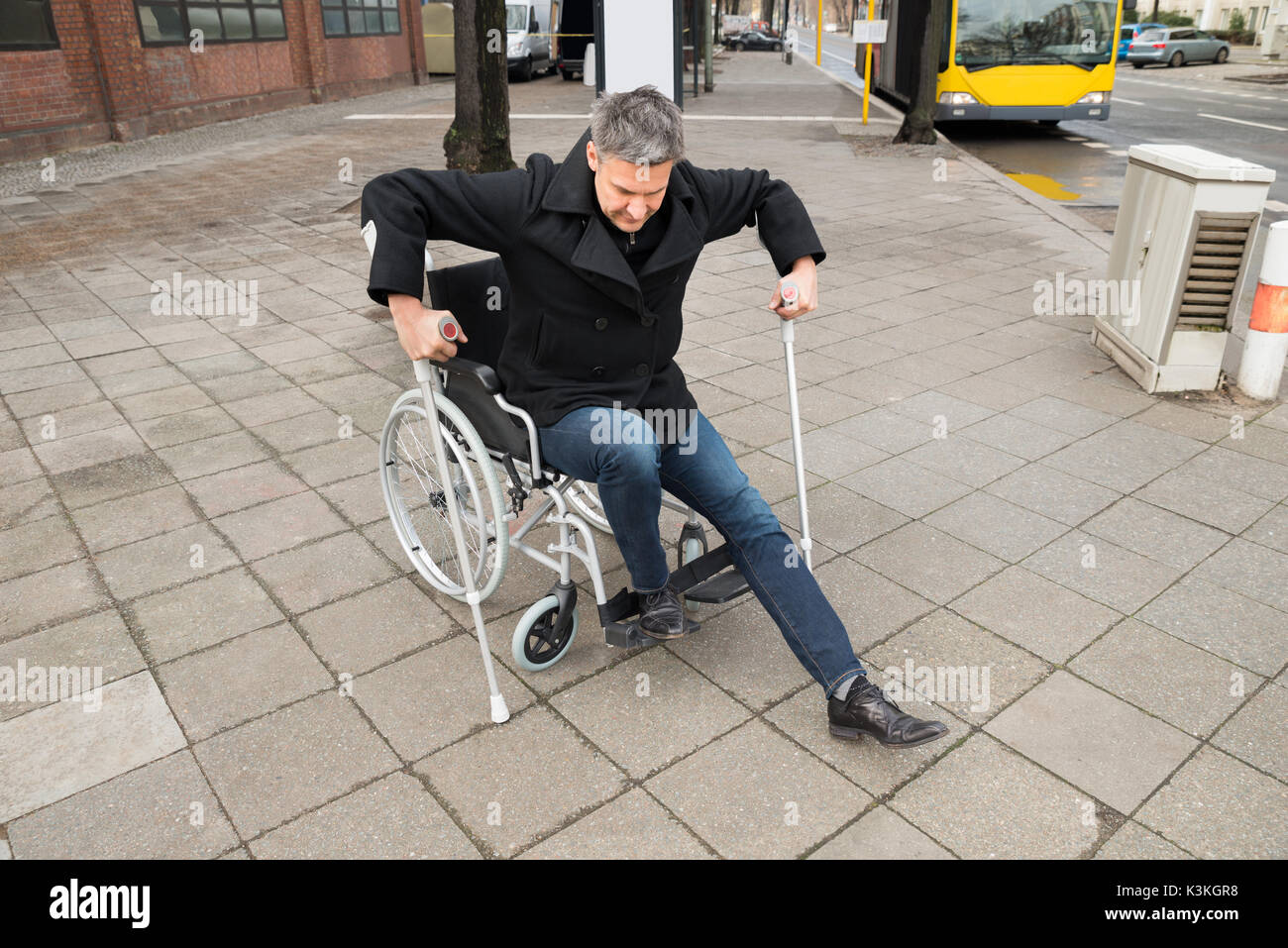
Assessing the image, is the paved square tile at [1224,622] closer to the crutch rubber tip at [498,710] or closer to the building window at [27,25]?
the crutch rubber tip at [498,710]

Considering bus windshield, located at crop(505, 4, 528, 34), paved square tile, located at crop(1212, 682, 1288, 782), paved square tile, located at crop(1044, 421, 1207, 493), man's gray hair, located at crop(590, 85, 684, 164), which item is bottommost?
paved square tile, located at crop(1212, 682, 1288, 782)

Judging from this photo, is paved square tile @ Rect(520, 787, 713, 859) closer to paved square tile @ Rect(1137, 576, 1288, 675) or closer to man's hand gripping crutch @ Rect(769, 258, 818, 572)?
man's hand gripping crutch @ Rect(769, 258, 818, 572)

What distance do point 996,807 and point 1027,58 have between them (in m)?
14.0

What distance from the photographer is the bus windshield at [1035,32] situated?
13609 millimetres

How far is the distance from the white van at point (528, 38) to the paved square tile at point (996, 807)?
25.8 metres

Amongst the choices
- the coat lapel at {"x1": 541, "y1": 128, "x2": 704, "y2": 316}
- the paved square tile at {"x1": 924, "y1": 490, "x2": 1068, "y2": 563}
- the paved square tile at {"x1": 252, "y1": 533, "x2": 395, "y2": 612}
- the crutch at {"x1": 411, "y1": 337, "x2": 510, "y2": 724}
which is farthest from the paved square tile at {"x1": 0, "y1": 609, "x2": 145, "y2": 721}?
the paved square tile at {"x1": 924, "y1": 490, "x2": 1068, "y2": 563}

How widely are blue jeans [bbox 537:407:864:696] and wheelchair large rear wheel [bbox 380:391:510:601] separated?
24 centimetres

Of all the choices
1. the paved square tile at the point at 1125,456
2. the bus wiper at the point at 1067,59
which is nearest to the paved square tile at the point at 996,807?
the paved square tile at the point at 1125,456

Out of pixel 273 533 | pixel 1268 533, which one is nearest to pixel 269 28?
pixel 273 533

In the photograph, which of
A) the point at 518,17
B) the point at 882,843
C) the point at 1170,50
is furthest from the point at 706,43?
the point at 882,843

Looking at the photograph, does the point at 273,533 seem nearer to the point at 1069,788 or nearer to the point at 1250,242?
the point at 1069,788

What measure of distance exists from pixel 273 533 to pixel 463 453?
1.30 m

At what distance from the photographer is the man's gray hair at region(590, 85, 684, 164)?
2.52m

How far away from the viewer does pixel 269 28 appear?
59.8 feet
